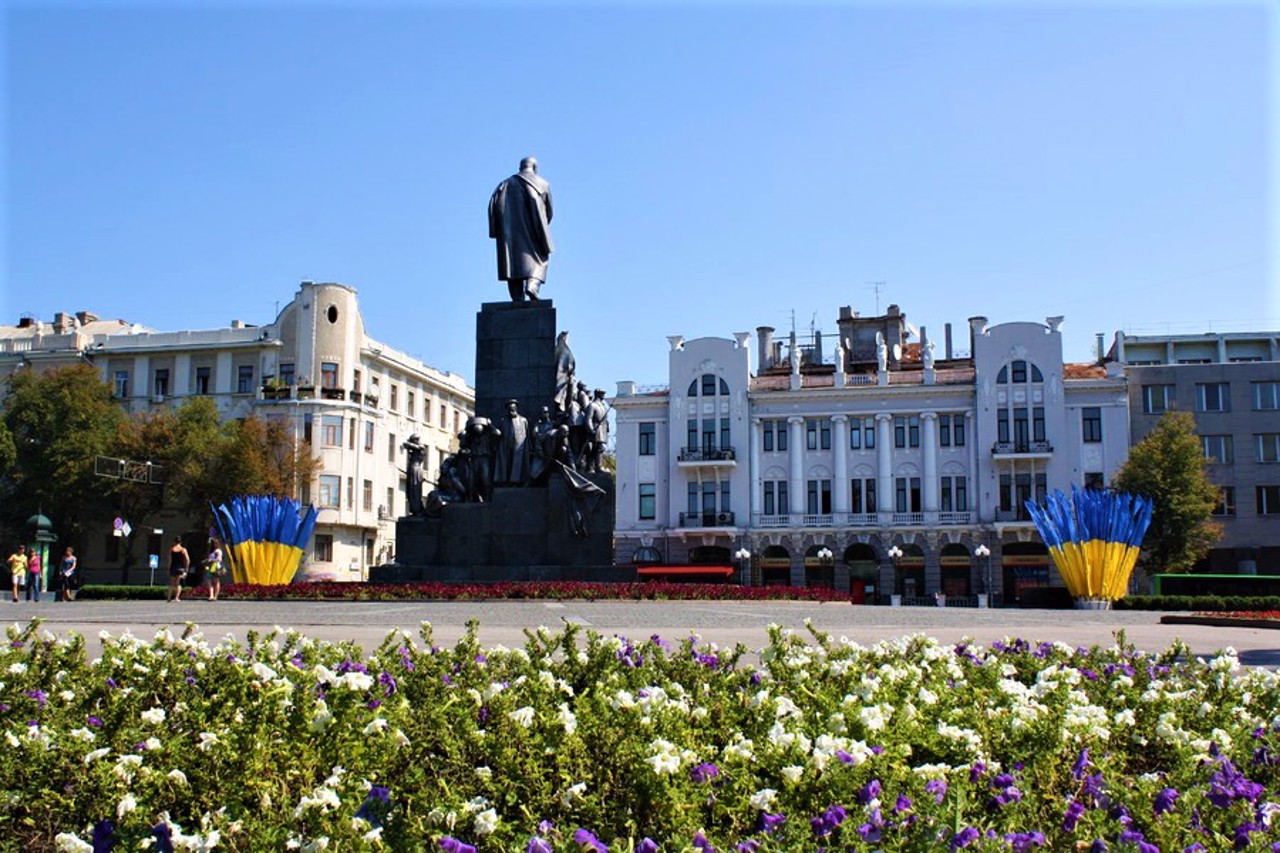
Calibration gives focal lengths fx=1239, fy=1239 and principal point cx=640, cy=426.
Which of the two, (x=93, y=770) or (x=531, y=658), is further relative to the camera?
(x=531, y=658)

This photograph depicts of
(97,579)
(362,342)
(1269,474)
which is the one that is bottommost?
(97,579)

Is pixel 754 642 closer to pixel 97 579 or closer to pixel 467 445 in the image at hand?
pixel 467 445

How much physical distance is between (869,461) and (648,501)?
462 inches

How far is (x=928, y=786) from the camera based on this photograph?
168 inches

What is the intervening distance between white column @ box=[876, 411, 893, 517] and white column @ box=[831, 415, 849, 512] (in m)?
1.57

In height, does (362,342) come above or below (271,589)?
above

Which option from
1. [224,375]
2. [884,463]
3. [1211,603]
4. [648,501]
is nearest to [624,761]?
[1211,603]

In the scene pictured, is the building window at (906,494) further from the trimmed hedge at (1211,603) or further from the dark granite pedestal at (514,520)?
the dark granite pedestal at (514,520)

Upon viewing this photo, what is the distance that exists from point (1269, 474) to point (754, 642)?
54.9 metres

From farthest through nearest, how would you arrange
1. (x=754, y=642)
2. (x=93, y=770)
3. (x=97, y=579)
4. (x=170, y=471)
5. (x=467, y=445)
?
(x=97, y=579), (x=170, y=471), (x=467, y=445), (x=754, y=642), (x=93, y=770)

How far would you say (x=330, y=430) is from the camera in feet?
212

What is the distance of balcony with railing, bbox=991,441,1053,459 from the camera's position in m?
60.6

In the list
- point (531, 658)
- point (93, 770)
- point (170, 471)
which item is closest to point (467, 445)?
point (531, 658)

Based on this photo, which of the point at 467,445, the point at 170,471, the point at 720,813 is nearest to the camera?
the point at 720,813
